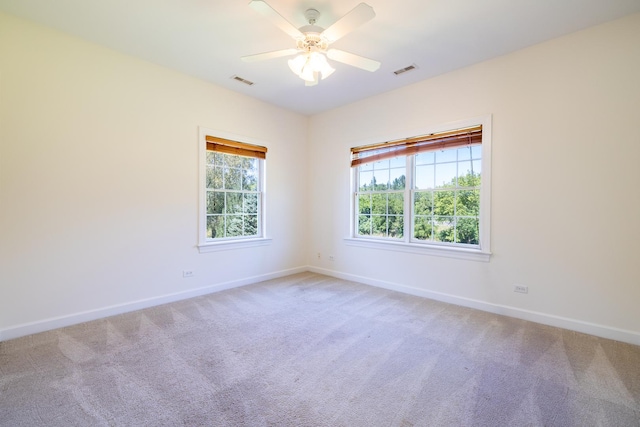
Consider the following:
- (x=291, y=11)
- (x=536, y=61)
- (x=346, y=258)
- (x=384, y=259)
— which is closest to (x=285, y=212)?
(x=346, y=258)

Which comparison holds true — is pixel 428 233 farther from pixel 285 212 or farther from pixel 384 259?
pixel 285 212

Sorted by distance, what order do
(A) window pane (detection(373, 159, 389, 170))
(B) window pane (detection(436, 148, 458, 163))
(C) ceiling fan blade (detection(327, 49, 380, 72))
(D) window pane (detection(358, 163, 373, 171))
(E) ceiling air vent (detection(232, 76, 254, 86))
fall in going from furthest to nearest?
(D) window pane (detection(358, 163, 373, 171)), (A) window pane (detection(373, 159, 389, 170)), (E) ceiling air vent (detection(232, 76, 254, 86)), (B) window pane (detection(436, 148, 458, 163)), (C) ceiling fan blade (detection(327, 49, 380, 72))

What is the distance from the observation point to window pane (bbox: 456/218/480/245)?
3.50m

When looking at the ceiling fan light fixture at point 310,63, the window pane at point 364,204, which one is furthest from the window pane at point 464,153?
the ceiling fan light fixture at point 310,63

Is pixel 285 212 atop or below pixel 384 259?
atop

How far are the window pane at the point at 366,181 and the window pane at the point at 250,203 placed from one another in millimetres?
1791

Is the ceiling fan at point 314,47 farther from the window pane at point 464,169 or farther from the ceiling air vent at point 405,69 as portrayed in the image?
the window pane at point 464,169

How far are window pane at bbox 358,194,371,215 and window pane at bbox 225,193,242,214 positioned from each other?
200cm

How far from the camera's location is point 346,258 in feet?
15.7

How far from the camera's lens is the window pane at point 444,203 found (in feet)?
12.2

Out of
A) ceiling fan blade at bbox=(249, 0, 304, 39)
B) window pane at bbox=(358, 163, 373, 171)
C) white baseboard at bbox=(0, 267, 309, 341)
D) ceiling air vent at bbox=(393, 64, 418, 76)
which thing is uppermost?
ceiling air vent at bbox=(393, 64, 418, 76)

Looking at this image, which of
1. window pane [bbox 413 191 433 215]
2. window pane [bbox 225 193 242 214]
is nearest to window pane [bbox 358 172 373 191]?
window pane [bbox 413 191 433 215]

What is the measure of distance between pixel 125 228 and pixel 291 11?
2936 mm

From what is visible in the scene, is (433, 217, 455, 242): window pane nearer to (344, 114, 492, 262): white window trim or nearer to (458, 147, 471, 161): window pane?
(344, 114, 492, 262): white window trim
